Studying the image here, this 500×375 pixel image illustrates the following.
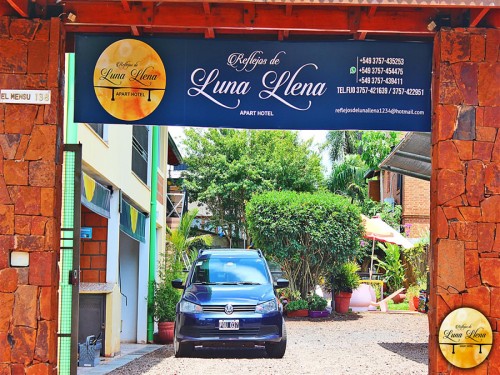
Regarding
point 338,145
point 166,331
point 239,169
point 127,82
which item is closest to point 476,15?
point 127,82

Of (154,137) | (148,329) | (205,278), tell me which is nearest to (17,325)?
(205,278)

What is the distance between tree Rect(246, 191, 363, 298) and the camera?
76.4ft

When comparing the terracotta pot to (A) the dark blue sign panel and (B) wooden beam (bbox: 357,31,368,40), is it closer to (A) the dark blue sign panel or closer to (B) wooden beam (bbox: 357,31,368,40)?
(A) the dark blue sign panel

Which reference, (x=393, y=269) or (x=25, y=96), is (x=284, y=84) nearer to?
(x=25, y=96)

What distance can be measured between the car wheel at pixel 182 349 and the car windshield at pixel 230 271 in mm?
1108

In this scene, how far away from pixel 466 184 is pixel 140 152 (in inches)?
492

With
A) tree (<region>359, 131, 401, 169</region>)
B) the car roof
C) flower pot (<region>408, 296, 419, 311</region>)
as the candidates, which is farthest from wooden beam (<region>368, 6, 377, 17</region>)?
tree (<region>359, 131, 401, 169</region>)

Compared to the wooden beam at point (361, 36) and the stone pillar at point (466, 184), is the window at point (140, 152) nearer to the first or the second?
the wooden beam at point (361, 36)

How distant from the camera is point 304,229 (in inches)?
919

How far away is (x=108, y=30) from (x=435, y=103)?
3421 mm

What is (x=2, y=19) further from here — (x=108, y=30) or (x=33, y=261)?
(x=33, y=261)

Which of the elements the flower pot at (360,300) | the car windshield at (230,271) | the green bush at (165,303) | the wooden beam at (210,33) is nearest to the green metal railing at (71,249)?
the wooden beam at (210,33)

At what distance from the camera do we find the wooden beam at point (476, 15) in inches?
312

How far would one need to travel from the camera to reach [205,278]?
1452cm
